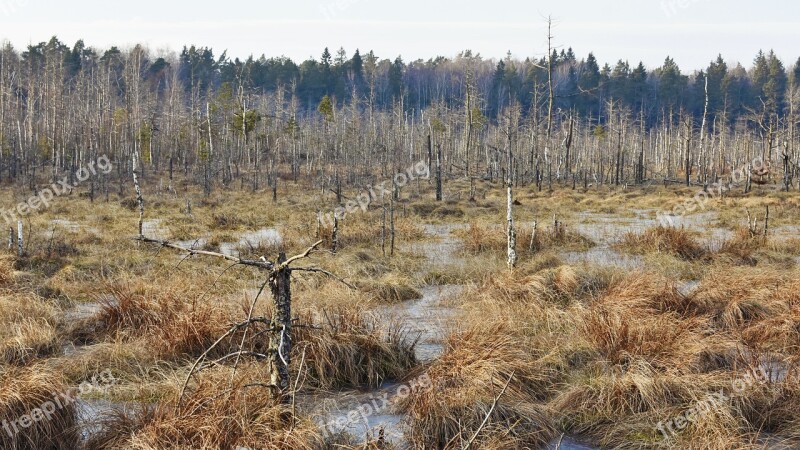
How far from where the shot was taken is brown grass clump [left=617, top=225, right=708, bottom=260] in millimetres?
14102

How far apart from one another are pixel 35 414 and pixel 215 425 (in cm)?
151

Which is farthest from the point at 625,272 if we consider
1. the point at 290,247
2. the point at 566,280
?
the point at 290,247

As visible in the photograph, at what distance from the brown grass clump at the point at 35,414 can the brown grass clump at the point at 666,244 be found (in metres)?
12.4

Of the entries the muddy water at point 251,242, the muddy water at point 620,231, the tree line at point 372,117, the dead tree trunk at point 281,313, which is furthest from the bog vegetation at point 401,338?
the tree line at point 372,117

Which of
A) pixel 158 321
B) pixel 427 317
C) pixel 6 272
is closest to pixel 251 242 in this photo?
pixel 6 272

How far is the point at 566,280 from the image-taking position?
10.1 metres

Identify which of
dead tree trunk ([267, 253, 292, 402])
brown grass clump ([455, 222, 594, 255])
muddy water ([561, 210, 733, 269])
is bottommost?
muddy water ([561, 210, 733, 269])

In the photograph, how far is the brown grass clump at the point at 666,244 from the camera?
14102 mm

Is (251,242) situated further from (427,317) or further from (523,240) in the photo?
(427,317)

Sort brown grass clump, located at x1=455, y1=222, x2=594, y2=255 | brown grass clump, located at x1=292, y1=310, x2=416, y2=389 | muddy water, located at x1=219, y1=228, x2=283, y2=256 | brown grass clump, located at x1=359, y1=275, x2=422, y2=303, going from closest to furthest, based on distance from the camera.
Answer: brown grass clump, located at x1=292, y1=310, x2=416, y2=389 < brown grass clump, located at x1=359, y1=275, x2=422, y2=303 < brown grass clump, located at x1=455, y1=222, x2=594, y2=255 < muddy water, located at x1=219, y1=228, x2=283, y2=256

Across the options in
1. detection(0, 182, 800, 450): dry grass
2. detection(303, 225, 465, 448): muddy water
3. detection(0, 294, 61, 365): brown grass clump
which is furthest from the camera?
detection(0, 294, 61, 365): brown grass clump

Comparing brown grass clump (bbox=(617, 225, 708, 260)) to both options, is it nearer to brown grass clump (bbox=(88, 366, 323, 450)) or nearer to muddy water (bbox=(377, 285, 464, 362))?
muddy water (bbox=(377, 285, 464, 362))

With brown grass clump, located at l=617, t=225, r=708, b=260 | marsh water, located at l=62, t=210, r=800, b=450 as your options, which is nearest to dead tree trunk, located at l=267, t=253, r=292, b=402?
marsh water, located at l=62, t=210, r=800, b=450

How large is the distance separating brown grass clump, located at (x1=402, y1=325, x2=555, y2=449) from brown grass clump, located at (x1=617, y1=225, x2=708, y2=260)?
857cm
